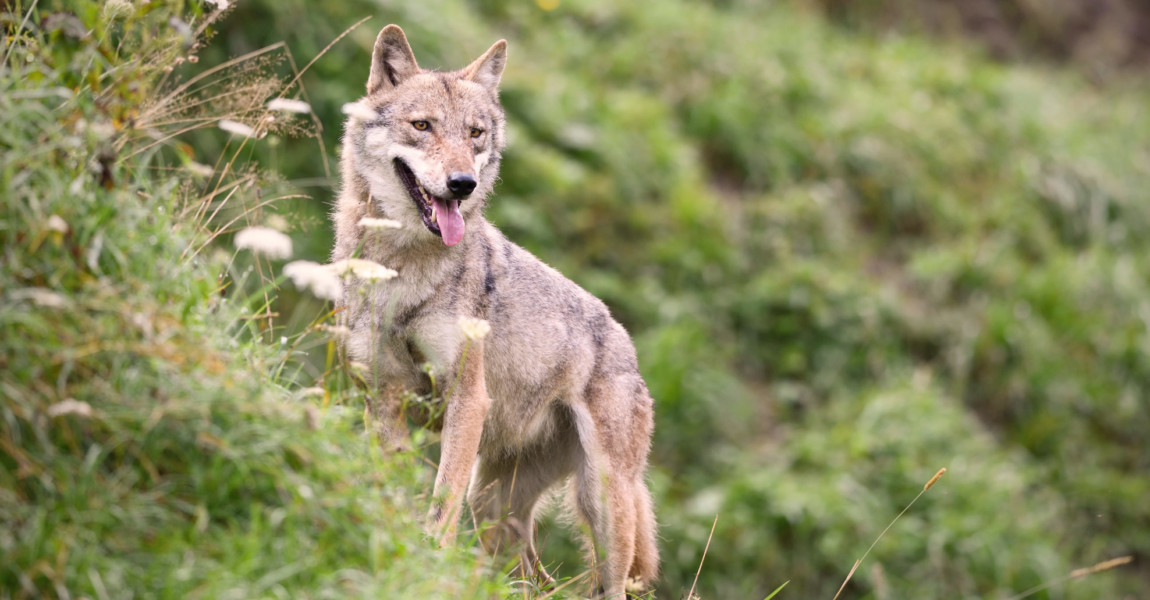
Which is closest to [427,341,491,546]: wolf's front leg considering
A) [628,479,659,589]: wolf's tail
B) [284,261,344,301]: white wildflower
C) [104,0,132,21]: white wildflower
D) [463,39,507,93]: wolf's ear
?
[284,261,344,301]: white wildflower

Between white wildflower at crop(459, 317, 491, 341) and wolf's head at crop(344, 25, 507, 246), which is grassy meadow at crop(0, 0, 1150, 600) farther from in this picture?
white wildflower at crop(459, 317, 491, 341)

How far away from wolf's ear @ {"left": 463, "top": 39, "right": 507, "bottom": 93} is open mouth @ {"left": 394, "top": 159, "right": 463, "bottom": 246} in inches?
30.9

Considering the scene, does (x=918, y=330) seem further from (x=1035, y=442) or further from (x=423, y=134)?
(x=423, y=134)

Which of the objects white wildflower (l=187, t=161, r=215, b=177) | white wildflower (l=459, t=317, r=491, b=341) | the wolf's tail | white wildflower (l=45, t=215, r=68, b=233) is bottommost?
the wolf's tail

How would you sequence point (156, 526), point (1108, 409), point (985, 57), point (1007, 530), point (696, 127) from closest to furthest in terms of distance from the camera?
point (156, 526), point (1007, 530), point (1108, 409), point (696, 127), point (985, 57)

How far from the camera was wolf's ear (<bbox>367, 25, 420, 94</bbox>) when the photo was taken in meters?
4.56

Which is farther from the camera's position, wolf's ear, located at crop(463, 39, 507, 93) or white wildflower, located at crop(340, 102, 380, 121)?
wolf's ear, located at crop(463, 39, 507, 93)

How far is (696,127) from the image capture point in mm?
11680

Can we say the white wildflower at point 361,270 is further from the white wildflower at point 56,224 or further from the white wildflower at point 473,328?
the white wildflower at point 56,224

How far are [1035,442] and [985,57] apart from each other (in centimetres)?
753

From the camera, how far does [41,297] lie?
8.84ft

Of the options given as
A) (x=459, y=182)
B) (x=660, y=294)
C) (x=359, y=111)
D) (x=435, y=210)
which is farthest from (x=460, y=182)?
(x=660, y=294)

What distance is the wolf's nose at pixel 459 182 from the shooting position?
4152 millimetres

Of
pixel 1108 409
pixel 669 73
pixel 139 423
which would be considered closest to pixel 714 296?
pixel 669 73
